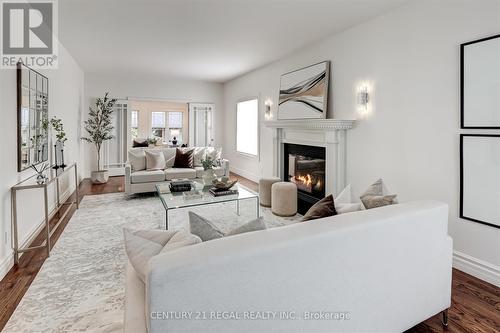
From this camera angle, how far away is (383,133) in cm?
346

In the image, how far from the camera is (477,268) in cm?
252

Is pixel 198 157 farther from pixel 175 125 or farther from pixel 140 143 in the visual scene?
pixel 175 125

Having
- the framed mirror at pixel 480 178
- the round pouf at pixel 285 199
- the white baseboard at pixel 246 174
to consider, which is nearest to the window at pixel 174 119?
the white baseboard at pixel 246 174

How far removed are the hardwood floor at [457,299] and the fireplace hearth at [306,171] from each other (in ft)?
6.99

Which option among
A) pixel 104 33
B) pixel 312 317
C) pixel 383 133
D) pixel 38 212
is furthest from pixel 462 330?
pixel 104 33

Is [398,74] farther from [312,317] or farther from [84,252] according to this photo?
[84,252]

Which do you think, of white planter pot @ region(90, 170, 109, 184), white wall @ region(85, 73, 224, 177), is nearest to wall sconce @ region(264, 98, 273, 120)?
white wall @ region(85, 73, 224, 177)

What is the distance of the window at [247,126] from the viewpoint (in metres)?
7.02

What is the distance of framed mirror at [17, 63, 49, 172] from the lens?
2.84 meters

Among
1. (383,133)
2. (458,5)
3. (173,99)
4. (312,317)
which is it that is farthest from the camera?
(173,99)

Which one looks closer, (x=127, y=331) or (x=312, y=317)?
(x=127, y=331)

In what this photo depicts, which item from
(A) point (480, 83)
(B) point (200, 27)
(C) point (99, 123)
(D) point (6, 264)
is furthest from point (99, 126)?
(A) point (480, 83)

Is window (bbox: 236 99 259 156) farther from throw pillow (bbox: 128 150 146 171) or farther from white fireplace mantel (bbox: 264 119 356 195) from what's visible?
throw pillow (bbox: 128 150 146 171)

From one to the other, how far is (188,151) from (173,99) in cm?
268
